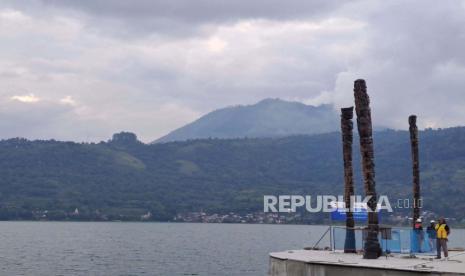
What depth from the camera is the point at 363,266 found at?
28.4 metres

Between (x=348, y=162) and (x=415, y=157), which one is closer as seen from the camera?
(x=348, y=162)

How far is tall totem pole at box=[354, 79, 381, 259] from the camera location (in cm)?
3362

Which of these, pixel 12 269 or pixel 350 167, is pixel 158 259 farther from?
pixel 350 167

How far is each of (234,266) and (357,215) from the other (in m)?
46.2

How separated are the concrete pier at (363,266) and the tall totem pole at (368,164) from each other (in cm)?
70

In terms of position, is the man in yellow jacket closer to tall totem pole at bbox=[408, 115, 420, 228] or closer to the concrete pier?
the concrete pier

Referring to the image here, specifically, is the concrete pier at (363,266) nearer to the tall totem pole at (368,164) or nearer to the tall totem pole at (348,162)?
the tall totem pole at (368,164)

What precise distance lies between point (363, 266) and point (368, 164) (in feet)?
23.5

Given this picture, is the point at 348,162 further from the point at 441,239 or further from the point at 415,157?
the point at 441,239

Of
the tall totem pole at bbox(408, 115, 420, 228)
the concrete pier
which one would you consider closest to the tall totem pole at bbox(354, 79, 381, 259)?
the concrete pier

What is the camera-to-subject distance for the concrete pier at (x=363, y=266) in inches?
1065

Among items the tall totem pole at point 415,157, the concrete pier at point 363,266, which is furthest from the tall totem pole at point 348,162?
the tall totem pole at point 415,157

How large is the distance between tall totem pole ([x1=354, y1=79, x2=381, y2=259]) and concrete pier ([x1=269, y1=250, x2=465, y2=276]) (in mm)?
704

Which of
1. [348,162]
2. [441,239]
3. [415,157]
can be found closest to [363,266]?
[441,239]
